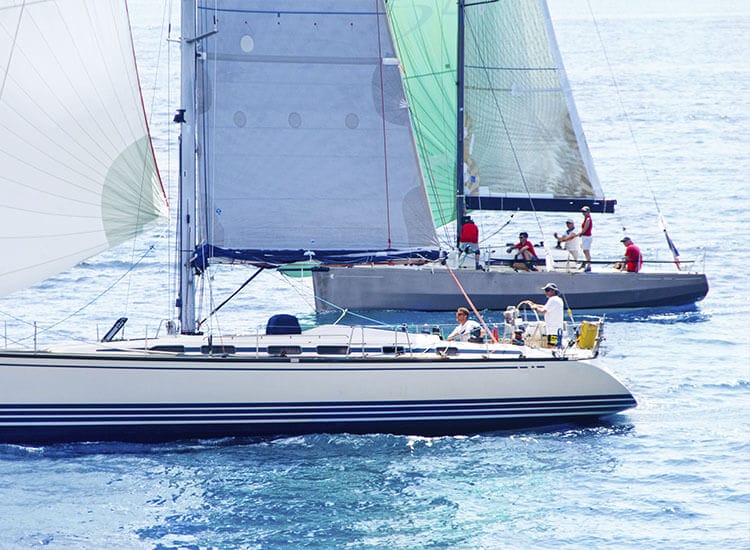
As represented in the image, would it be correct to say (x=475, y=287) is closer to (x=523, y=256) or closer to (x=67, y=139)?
(x=523, y=256)

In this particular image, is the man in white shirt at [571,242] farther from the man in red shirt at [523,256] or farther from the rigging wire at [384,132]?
the rigging wire at [384,132]

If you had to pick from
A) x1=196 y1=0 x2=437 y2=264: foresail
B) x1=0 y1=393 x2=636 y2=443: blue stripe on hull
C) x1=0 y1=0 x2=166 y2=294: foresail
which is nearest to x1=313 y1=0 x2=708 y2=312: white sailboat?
x1=196 y1=0 x2=437 y2=264: foresail

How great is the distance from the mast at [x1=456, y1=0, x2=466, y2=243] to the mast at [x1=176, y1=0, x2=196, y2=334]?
42.2ft

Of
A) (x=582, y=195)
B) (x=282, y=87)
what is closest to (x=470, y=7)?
(x=582, y=195)

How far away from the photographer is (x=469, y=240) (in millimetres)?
35062

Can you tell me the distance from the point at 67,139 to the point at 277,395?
18.2 feet

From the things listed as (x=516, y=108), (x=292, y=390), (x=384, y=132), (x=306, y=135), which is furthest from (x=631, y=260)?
(x=292, y=390)

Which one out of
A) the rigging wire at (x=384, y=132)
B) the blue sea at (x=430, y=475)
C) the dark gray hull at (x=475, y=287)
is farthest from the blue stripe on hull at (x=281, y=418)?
the dark gray hull at (x=475, y=287)

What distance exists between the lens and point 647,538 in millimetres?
19188

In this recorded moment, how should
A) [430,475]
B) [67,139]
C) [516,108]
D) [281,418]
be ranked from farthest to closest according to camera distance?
[516,108], [281,418], [430,475], [67,139]

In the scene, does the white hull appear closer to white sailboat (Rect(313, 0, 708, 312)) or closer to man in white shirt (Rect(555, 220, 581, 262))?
white sailboat (Rect(313, 0, 708, 312))

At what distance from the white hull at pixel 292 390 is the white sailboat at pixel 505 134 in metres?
11.3

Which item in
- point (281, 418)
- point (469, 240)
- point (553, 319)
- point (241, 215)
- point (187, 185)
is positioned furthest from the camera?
point (469, 240)

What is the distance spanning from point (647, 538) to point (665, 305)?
1735 centimetres
